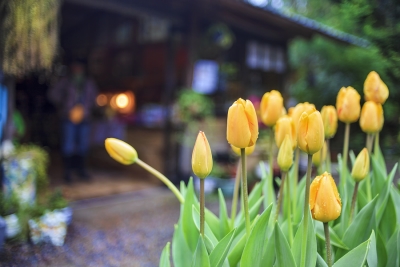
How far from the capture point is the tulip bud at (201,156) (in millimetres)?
1297

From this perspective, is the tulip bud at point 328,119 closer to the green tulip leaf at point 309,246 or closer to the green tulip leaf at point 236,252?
the green tulip leaf at point 309,246

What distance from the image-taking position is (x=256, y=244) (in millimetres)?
1323

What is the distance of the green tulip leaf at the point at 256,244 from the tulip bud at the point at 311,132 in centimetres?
24

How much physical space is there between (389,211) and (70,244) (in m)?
2.88

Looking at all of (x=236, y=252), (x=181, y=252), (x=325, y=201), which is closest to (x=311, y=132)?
(x=325, y=201)

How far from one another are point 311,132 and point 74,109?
17.6 ft

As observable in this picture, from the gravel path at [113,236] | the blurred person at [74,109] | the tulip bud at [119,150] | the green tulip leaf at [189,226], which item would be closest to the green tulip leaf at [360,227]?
the green tulip leaf at [189,226]

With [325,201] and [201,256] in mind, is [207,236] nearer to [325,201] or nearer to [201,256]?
[201,256]

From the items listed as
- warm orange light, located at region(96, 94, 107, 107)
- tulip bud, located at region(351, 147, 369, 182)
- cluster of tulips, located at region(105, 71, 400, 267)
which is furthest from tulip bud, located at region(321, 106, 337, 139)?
warm orange light, located at region(96, 94, 107, 107)

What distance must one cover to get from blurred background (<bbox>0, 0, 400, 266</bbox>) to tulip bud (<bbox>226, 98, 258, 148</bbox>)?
2.20 meters

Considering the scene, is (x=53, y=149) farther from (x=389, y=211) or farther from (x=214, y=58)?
(x=389, y=211)

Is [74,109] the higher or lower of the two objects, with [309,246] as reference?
higher

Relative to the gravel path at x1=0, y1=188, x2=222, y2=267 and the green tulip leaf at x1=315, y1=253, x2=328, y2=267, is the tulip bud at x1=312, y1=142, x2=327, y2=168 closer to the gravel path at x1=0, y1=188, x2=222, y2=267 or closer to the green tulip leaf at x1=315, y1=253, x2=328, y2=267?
the green tulip leaf at x1=315, y1=253, x2=328, y2=267

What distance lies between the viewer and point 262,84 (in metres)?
8.78
